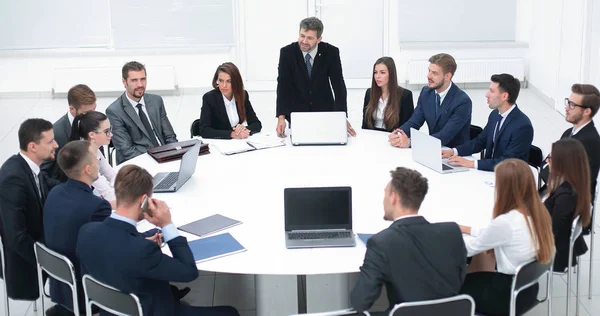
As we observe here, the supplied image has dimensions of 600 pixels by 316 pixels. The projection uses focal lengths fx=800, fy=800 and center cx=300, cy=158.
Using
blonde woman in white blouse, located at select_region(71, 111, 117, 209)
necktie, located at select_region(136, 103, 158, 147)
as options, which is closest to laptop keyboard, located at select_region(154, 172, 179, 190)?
blonde woman in white blouse, located at select_region(71, 111, 117, 209)

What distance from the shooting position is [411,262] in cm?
342

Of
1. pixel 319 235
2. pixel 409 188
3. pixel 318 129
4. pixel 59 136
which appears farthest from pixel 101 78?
pixel 409 188

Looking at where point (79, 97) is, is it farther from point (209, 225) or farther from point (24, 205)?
point (209, 225)

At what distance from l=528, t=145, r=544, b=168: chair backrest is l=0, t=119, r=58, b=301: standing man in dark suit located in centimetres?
318

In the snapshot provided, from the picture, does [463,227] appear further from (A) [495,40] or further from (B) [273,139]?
(A) [495,40]

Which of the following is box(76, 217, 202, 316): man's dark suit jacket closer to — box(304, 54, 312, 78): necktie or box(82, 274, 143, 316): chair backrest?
box(82, 274, 143, 316): chair backrest

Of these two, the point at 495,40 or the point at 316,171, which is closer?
the point at 316,171

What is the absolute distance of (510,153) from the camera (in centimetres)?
536

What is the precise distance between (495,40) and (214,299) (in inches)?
295

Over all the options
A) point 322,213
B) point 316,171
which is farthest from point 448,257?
point 316,171

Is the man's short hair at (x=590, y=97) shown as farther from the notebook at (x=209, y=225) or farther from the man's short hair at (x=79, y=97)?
the man's short hair at (x=79, y=97)

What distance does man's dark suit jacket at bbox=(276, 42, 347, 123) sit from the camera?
6875mm

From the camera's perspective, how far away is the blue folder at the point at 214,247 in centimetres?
394

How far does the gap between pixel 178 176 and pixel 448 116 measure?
85.4 inches
